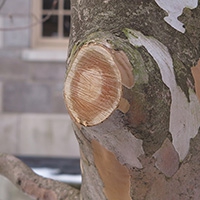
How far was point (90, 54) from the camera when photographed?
0.77 m

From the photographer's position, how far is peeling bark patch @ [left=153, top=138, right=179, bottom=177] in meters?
0.85

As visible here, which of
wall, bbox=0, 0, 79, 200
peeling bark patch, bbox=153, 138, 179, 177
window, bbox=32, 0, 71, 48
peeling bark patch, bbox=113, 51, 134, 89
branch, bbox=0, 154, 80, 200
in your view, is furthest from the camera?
window, bbox=32, 0, 71, 48

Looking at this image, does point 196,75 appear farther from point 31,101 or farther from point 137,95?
point 31,101

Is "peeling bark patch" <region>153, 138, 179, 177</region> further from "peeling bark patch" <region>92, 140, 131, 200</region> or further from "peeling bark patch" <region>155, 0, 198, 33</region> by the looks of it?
→ "peeling bark patch" <region>155, 0, 198, 33</region>

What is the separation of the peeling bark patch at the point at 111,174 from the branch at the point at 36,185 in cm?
25

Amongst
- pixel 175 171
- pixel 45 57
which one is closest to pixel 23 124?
pixel 45 57

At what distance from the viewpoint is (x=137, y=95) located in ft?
2.52

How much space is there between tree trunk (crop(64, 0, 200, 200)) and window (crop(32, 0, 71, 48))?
4.37 m

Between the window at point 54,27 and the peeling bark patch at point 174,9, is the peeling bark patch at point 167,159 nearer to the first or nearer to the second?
the peeling bark patch at point 174,9

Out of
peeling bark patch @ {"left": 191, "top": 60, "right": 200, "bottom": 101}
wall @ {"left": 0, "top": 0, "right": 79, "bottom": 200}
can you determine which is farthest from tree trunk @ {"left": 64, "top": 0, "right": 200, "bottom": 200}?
wall @ {"left": 0, "top": 0, "right": 79, "bottom": 200}

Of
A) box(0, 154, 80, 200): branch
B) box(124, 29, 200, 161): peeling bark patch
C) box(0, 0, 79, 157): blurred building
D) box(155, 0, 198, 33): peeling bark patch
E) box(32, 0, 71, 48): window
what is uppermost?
box(155, 0, 198, 33): peeling bark patch

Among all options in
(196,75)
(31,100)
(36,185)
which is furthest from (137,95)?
(31,100)

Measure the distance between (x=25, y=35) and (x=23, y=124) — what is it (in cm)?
84

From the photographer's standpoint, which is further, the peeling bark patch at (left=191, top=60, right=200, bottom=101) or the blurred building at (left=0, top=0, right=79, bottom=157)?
the blurred building at (left=0, top=0, right=79, bottom=157)
